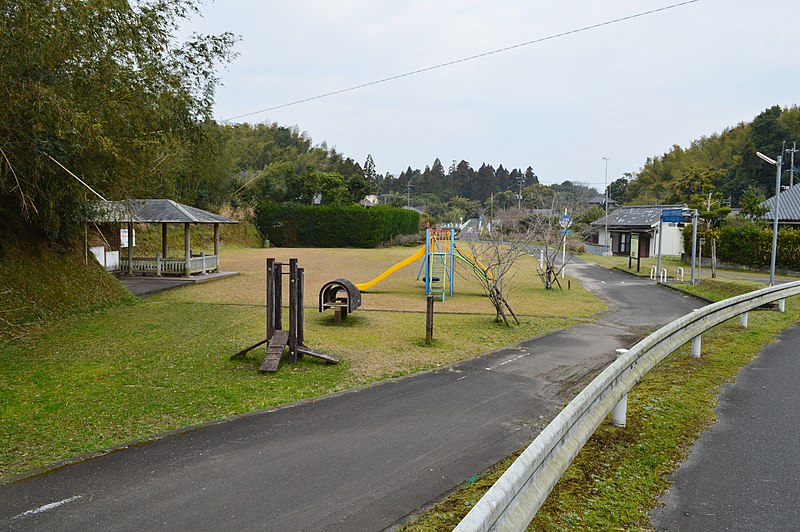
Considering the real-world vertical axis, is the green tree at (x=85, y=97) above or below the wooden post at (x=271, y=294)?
above

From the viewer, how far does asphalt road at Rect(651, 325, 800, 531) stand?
342 cm

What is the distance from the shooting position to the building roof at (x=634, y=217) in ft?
134

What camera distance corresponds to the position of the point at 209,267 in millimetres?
22547

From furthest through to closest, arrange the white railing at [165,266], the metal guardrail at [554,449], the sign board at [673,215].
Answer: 1. the white railing at [165,266]
2. the sign board at [673,215]
3. the metal guardrail at [554,449]

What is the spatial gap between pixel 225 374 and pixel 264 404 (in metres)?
1.56

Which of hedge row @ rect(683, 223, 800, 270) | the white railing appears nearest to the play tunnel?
the white railing

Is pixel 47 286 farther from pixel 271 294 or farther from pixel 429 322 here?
pixel 429 322

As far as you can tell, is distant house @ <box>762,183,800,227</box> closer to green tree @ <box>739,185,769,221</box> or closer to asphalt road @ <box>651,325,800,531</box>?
green tree @ <box>739,185,769,221</box>

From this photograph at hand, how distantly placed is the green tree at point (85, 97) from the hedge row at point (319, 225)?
32714mm

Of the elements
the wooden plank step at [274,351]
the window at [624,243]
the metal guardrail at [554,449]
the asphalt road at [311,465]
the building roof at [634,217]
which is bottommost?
the asphalt road at [311,465]

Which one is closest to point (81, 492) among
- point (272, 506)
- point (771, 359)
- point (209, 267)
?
point (272, 506)

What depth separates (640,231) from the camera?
1587 inches

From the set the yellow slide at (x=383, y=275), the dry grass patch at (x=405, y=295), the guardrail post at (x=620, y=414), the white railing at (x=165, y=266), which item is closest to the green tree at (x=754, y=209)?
the dry grass patch at (x=405, y=295)

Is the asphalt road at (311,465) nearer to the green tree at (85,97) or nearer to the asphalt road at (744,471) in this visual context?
the asphalt road at (744,471)
